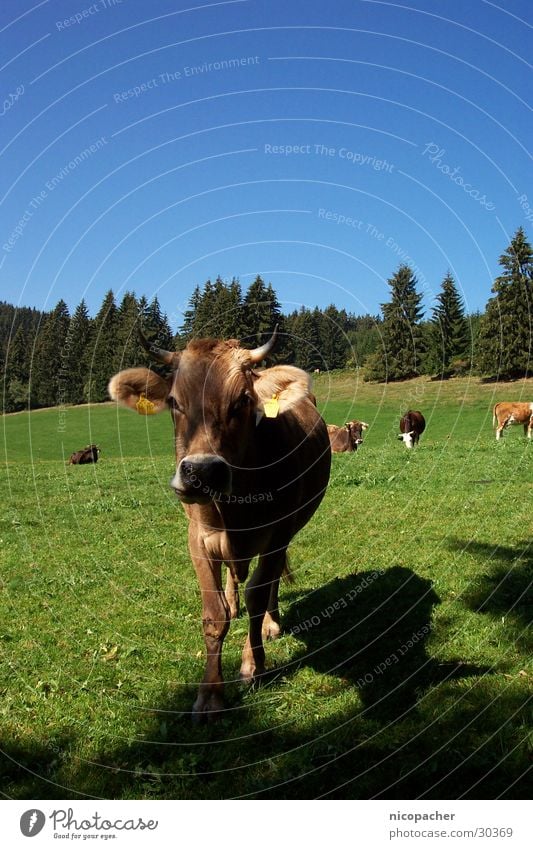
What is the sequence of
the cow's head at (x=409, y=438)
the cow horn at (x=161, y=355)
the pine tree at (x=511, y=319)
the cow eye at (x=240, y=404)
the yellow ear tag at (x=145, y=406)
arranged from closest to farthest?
the cow eye at (x=240, y=404) → the cow horn at (x=161, y=355) → the yellow ear tag at (x=145, y=406) → the pine tree at (x=511, y=319) → the cow's head at (x=409, y=438)

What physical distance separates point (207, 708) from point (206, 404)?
2.55 m

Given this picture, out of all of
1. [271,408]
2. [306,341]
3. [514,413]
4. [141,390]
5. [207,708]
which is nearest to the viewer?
[207,708]

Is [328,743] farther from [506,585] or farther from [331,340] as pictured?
[331,340]

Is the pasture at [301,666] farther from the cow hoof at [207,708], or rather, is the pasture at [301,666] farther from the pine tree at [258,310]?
the pine tree at [258,310]

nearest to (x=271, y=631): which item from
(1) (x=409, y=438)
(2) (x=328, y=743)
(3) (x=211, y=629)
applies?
(3) (x=211, y=629)

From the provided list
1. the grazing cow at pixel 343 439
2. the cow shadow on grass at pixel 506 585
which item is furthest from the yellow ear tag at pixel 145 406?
the grazing cow at pixel 343 439

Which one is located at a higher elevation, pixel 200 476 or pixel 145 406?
pixel 145 406

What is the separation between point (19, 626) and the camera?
745 centimetres

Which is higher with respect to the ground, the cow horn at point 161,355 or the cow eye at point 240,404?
the cow horn at point 161,355

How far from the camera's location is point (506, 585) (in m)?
7.79

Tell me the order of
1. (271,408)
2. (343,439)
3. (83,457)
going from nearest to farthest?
(271,408) < (343,439) < (83,457)

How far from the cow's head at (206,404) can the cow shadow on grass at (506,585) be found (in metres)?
3.56

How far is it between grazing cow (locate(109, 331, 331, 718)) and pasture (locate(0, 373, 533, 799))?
2.22ft

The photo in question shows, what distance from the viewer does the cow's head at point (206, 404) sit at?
4.54 metres
